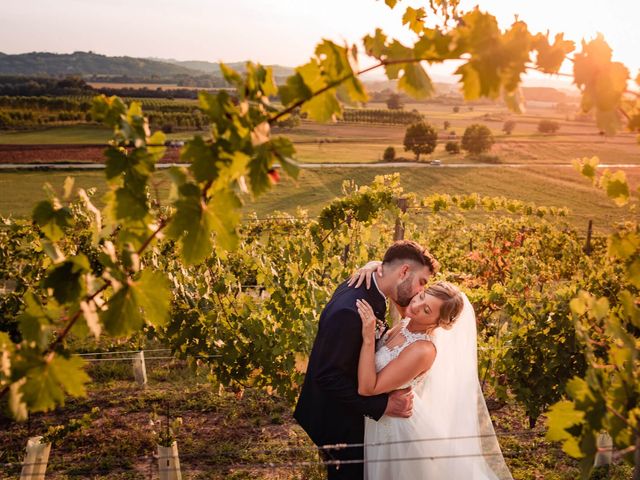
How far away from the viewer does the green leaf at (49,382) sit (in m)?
1.39

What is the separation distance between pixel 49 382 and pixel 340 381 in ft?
6.54

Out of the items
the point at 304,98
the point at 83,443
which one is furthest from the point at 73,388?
the point at 83,443

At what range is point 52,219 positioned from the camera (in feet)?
5.48

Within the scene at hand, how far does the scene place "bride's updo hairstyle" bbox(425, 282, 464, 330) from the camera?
3.25 metres

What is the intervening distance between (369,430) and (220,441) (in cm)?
281

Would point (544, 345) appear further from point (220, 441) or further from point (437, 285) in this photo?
point (220, 441)

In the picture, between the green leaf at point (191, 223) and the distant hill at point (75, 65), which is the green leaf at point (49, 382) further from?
the distant hill at point (75, 65)

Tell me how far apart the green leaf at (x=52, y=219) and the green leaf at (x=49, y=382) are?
42cm

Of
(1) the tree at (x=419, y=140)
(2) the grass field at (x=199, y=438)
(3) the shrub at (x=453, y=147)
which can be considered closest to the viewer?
(2) the grass field at (x=199, y=438)

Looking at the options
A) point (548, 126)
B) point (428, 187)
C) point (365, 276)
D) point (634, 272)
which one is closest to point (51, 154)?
point (428, 187)

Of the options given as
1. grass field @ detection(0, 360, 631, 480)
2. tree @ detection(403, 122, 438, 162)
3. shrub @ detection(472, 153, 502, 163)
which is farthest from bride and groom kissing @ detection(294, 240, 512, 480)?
tree @ detection(403, 122, 438, 162)

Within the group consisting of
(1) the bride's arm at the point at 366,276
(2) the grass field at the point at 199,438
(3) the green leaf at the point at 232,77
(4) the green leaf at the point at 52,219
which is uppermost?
(3) the green leaf at the point at 232,77

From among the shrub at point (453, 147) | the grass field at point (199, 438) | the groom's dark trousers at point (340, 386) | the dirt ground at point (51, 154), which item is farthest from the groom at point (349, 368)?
the shrub at point (453, 147)

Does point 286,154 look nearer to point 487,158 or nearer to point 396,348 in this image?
point 396,348
